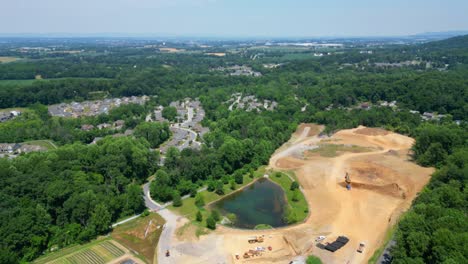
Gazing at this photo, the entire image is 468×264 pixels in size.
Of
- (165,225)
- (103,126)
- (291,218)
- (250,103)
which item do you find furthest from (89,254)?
(250,103)

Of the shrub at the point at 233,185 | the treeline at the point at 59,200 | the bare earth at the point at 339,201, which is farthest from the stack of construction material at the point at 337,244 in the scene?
the treeline at the point at 59,200

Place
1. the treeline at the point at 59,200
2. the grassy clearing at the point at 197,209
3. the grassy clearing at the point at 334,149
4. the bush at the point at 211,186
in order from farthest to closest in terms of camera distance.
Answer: the grassy clearing at the point at 334,149, the bush at the point at 211,186, the grassy clearing at the point at 197,209, the treeline at the point at 59,200

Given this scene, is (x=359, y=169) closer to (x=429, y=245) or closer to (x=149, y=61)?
(x=429, y=245)

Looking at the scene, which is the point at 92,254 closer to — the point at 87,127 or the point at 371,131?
the point at 87,127

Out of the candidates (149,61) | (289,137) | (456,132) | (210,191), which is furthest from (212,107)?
(149,61)

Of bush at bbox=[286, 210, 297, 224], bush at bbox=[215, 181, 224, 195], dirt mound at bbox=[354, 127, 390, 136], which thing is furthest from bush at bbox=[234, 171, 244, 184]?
dirt mound at bbox=[354, 127, 390, 136]

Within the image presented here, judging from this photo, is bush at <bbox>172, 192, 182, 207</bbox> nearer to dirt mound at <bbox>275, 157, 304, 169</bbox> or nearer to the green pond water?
the green pond water

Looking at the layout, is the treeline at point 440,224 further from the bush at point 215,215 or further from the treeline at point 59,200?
the treeline at point 59,200
